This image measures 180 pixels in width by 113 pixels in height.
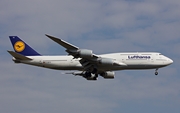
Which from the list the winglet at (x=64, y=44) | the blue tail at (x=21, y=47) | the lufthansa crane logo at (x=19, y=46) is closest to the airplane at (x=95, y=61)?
the blue tail at (x=21, y=47)

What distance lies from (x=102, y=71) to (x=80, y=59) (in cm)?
555

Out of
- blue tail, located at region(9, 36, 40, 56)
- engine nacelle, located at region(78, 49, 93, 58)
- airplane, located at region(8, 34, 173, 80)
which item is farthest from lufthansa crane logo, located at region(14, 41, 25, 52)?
engine nacelle, located at region(78, 49, 93, 58)

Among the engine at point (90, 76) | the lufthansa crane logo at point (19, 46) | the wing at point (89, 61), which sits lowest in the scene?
the engine at point (90, 76)

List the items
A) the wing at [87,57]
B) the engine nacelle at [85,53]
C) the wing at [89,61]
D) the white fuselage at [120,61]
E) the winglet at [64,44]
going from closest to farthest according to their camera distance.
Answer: the winglet at [64,44] < the wing at [87,57] < the wing at [89,61] < the engine nacelle at [85,53] < the white fuselage at [120,61]

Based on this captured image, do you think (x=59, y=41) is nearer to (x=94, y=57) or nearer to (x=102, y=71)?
(x=94, y=57)

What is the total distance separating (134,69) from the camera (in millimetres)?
68250

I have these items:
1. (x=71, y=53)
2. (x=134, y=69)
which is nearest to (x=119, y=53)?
(x=134, y=69)

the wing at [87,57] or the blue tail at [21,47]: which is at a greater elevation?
the blue tail at [21,47]

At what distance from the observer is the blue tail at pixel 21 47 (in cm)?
7269

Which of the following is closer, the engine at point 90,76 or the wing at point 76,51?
the wing at point 76,51

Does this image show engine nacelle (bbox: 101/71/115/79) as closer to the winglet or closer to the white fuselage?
the white fuselage

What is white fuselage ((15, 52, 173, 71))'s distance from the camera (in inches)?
2653

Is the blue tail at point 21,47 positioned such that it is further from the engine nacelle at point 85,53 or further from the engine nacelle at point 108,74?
the engine nacelle at point 85,53

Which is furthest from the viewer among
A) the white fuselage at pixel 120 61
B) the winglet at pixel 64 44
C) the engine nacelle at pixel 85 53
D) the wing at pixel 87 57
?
the white fuselage at pixel 120 61
